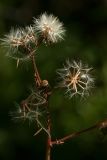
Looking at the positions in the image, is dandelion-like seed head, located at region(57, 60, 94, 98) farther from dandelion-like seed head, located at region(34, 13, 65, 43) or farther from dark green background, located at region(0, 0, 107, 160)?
dark green background, located at region(0, 0, 107, 160)

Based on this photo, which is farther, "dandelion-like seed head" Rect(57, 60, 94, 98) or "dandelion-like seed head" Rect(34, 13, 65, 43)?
"dandelion-like seed head" Rect(34, 13, 65, 43)

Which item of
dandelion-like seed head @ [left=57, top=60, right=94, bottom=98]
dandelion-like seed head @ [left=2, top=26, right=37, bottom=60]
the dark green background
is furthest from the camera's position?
the dark green background

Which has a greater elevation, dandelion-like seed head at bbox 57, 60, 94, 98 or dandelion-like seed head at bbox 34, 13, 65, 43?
dandelion-like seed head at bbox 34, 13, 65, 43

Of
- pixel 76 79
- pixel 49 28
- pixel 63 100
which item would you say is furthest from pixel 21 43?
pixel 63 100

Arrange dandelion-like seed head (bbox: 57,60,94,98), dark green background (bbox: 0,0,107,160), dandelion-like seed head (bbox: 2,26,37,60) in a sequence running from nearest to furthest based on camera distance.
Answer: dandelion-like seed head (bbox: 57,60,94,98) → dandelion-like seed head (bbox: 2,26,37,60) → dark green background (bbox: 0,0,107,160)

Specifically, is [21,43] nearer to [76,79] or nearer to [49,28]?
[49,28]

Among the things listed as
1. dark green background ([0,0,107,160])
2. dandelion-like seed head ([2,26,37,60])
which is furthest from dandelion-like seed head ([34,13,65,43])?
dark green background ([0,0,107,160])

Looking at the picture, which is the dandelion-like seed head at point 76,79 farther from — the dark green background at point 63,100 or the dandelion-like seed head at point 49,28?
the dark green background at point 63,100
